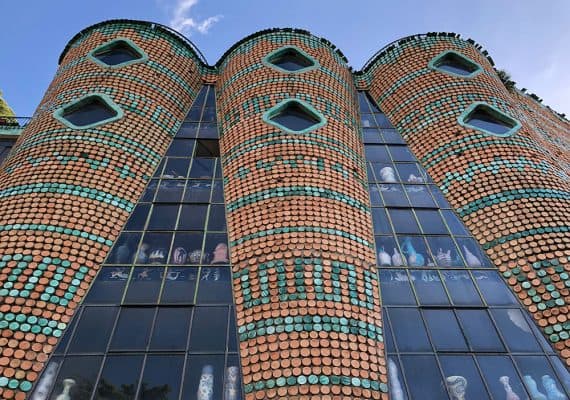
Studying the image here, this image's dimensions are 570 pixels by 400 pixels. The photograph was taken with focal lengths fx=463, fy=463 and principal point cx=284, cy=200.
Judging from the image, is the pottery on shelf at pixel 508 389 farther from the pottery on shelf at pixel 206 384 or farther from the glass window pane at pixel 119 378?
the glass window pane at pixel 119 378

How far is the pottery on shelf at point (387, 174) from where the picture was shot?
9.84 meters

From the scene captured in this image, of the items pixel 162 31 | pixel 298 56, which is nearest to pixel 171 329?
pixel 298 56

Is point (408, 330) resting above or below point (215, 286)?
below

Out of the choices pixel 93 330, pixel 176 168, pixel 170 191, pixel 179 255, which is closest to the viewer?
pixel 93 330

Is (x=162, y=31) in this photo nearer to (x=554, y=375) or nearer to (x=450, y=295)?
(x=450, y=295)

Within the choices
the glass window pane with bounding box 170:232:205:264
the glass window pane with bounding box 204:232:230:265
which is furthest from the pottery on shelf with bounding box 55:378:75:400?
the glass window pane with bounding box 204:232:230:265

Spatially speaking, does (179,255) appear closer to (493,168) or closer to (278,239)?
(278,239)

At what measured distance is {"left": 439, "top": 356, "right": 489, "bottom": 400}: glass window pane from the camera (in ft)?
19.0

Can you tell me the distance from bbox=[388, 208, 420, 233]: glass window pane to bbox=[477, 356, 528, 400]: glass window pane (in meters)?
2.77

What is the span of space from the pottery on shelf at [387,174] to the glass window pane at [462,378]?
4402 mm

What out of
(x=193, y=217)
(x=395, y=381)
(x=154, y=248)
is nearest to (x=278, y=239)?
(x=193, y=217)

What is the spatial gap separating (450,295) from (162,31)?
1046cm

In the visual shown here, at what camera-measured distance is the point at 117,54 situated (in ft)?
40.3

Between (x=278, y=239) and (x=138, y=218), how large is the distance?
273cm
